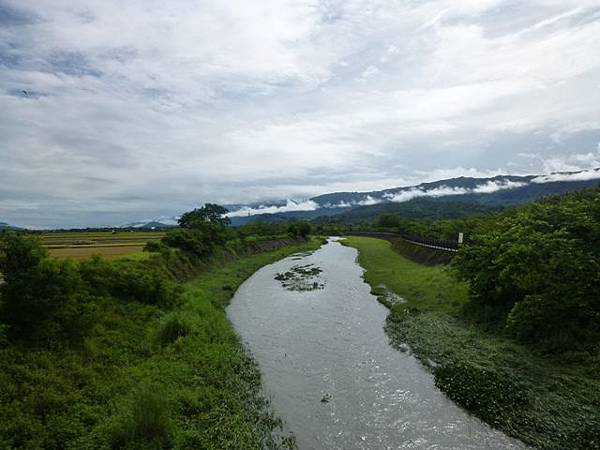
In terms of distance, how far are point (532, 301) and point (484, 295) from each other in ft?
22.8

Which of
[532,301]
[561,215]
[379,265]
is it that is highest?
[561,215]

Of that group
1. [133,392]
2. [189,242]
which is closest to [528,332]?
[133,392]

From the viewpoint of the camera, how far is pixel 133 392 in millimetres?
14266

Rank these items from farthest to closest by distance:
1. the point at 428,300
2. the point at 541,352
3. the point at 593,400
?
1. the point at 428,300
2. the point at 541,352
3. the point at 593,400

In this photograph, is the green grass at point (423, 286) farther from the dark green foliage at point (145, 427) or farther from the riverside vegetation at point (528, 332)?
the dark green foliage at point (145, 427)

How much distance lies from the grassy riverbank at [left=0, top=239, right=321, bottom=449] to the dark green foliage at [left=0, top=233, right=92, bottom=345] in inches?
35.9

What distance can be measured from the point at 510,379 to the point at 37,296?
20149mm

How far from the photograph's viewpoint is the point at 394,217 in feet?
547

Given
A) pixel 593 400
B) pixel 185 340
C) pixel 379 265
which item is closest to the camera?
pixel 593 400

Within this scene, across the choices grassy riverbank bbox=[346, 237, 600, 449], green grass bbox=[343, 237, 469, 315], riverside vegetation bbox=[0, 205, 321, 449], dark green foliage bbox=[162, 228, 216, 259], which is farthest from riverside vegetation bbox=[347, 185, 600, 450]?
dark green foliage bbox=[162, 228, 216, 259]

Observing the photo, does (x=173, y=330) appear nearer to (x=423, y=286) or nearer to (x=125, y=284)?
(x=125, y=284)

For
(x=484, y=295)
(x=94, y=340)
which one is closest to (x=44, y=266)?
(x=94, y=340)

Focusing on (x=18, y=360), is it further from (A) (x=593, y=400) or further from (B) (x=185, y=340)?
(A) (x=593, y=400)

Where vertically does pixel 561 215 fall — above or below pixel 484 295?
above
